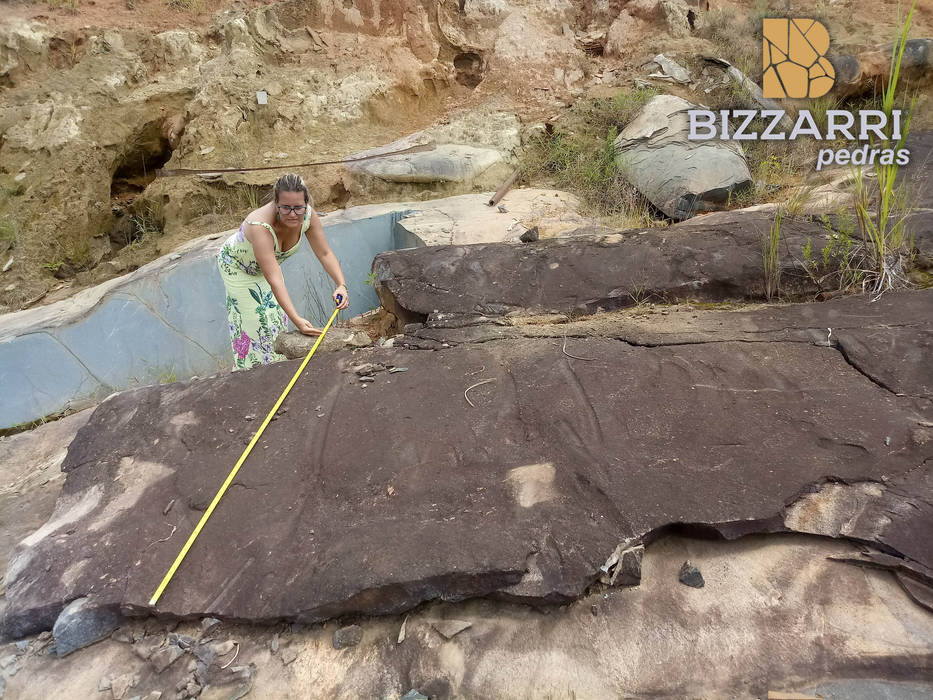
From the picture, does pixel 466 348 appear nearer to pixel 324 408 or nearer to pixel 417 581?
pixel 324 408

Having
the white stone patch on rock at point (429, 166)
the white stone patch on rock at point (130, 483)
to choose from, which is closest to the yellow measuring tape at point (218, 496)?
the white stone patch on rock at point (130, 483)

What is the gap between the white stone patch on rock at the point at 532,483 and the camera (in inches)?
67.0

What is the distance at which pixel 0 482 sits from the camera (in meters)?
2.84

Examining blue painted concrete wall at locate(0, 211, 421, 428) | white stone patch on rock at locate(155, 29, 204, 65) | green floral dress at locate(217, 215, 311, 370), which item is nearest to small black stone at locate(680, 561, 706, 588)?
green floral dress at locate(217, 215, 311, 370)

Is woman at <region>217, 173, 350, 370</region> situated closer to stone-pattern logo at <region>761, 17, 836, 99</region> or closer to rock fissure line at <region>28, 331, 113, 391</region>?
rock fissure line at <region>28, 331, 113, 391</region>

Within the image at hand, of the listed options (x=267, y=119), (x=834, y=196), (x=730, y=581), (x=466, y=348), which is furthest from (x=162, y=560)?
(x=267, y=119)

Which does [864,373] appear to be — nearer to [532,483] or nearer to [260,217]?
[532,483]

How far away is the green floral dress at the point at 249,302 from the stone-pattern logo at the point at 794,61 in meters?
5.92

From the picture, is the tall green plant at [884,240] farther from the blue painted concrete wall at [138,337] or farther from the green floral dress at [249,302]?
the blue painted concrete wall at [138,337]

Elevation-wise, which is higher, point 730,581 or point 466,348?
point 466,348

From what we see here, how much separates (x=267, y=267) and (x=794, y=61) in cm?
A: 654

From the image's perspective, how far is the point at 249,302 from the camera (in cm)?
299

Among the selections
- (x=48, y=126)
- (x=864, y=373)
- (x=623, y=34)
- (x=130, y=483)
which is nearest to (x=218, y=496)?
(x=130, y=483)

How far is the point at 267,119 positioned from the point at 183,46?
1.46 m
